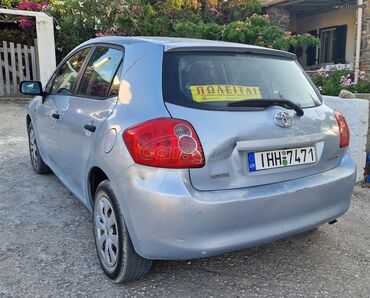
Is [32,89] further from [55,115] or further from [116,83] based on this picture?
[116,83]

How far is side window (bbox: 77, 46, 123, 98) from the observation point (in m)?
2.90

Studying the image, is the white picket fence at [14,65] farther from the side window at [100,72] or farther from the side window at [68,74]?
the side window at [100,72]

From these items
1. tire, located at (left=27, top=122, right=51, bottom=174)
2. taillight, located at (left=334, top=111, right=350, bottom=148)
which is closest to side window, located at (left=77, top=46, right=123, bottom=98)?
taillight, located at (left=334, top=111, right=350, bottom=148)

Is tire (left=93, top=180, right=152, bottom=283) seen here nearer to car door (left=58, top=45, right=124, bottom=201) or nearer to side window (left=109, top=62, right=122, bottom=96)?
car door (left=58, top=45, right=124, bottom=201)

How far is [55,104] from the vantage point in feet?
12.5

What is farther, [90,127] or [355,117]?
[355,117]

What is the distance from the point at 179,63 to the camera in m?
2.53

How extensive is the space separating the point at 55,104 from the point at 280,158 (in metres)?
2.24

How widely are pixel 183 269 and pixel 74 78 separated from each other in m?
1.87

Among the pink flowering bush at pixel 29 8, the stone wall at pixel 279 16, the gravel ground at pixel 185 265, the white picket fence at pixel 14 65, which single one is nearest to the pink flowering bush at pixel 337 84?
the gravel ground at pixel 185 265

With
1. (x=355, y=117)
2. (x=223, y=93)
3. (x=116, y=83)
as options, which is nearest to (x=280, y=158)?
(x=223, y=93)

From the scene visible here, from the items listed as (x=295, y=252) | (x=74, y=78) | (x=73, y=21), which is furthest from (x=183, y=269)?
(x=73, y=21)

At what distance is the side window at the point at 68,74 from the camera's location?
11.8 ft

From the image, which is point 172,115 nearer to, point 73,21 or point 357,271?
point 357,271
